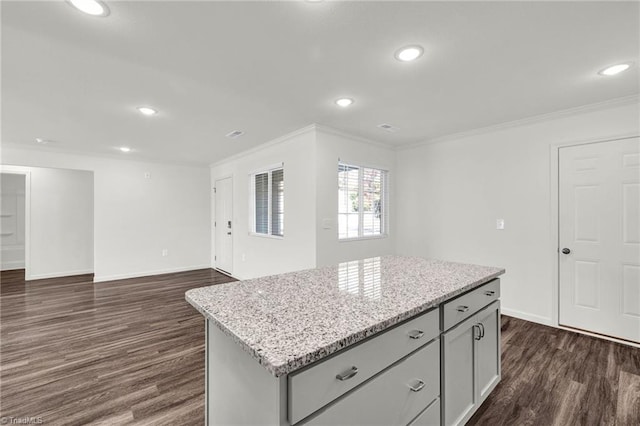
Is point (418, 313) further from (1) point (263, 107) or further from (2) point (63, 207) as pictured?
(2) point (63, 207)

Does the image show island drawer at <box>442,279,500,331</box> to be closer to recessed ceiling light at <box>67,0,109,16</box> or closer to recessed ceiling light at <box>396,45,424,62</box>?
recessed ceiling light at <box>396,45,424,62</box>

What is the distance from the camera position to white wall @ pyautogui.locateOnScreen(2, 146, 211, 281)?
17.5ft

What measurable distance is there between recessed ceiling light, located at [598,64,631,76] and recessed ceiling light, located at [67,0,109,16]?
347cm

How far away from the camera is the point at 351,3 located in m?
1.52

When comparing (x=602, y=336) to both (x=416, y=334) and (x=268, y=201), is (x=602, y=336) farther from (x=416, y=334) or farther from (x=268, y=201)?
(x=268, y=201)

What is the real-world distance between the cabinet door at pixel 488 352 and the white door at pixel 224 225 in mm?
4846

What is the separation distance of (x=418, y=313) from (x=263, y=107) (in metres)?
2.53

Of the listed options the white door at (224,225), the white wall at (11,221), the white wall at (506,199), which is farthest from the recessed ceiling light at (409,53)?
the white wall at (11,221)

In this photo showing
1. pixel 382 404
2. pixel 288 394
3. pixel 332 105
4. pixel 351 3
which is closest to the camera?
pixel 288 394

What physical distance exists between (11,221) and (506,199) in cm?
979

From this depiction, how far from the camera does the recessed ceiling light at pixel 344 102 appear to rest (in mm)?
2812

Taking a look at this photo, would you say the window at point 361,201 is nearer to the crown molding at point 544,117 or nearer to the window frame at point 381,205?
the window frame at point 381,205

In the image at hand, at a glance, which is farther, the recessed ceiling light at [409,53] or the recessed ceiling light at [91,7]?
the recessed ceiling light at [409,53]

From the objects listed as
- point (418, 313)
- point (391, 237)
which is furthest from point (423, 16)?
point (391, 237)
